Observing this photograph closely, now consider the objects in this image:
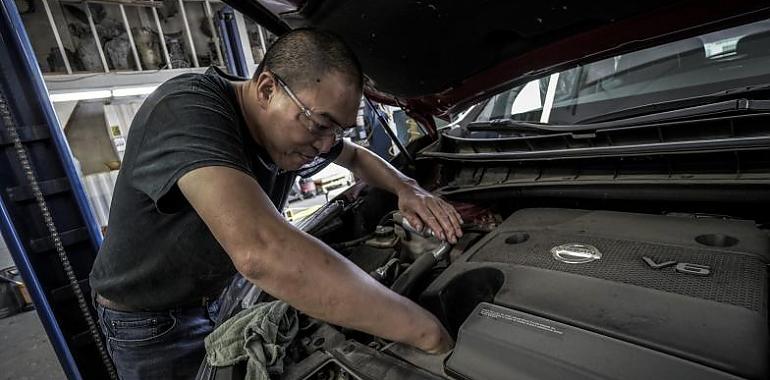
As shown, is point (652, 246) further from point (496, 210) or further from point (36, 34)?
point (36, 34)

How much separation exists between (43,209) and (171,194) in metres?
1.88

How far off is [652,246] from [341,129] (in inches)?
30.2

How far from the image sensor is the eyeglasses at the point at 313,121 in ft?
2.99

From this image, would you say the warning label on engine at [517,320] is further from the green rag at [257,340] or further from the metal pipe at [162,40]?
the metal pipe at [162,40]

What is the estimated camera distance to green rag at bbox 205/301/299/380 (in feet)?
2.66

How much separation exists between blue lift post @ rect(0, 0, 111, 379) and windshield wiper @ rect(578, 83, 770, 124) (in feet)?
8.57

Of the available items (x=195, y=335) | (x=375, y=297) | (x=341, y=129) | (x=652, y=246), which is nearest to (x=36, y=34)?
(x=195, y=335)

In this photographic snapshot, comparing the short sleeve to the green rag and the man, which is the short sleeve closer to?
the man

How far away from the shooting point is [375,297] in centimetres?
74

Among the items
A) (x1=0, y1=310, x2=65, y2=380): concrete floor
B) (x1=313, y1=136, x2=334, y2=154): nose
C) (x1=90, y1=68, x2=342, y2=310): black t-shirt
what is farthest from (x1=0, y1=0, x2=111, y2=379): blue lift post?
(x1=313, y1=136, x2=334, y2=154): nose

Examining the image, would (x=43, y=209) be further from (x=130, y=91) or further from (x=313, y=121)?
(x=130, y=91)

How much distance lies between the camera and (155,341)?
1239mm

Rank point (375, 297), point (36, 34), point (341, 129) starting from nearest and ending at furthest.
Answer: point (375, 297)
point (341, 129)
point (36, 34)

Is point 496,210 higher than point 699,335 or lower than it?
lower
